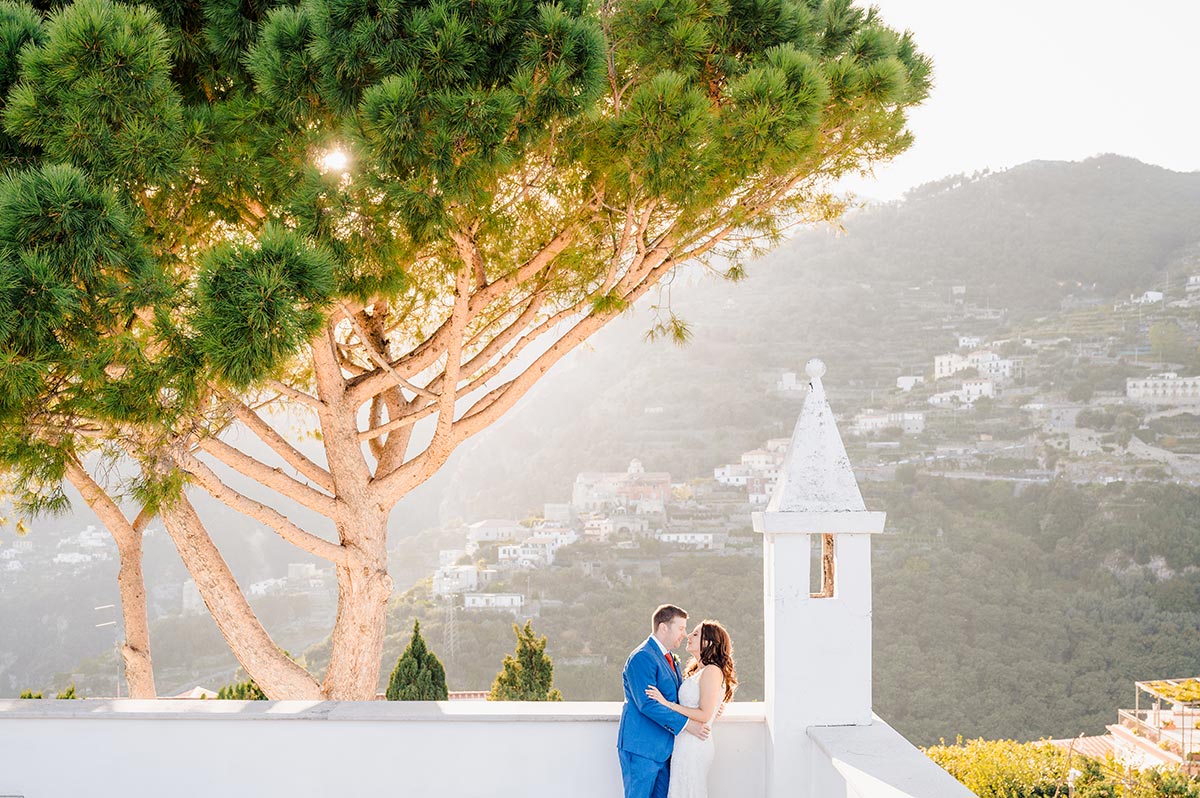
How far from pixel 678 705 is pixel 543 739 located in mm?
530

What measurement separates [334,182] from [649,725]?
2.13 meters

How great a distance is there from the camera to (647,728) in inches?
104

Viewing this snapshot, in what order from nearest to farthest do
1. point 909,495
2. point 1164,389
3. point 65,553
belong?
point 65,553
point 909,495
point 1164,389

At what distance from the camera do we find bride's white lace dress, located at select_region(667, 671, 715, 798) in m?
2.66

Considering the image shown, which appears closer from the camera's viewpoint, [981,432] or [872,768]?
[872,768]

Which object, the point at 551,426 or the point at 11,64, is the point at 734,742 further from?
the point at 551,426

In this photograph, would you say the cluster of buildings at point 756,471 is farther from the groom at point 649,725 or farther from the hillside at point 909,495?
the groom at point 649,725

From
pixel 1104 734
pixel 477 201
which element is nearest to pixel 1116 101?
pixel 1104 734

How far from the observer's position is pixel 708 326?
35969 mm

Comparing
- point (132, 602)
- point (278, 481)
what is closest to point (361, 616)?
point (278, 481)

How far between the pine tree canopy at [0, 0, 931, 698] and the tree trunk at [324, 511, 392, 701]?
0.01 meters

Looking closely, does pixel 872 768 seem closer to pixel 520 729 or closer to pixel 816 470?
pixel 816 470

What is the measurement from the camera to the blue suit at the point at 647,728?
2.61m

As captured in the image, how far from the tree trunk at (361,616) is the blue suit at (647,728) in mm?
1964
